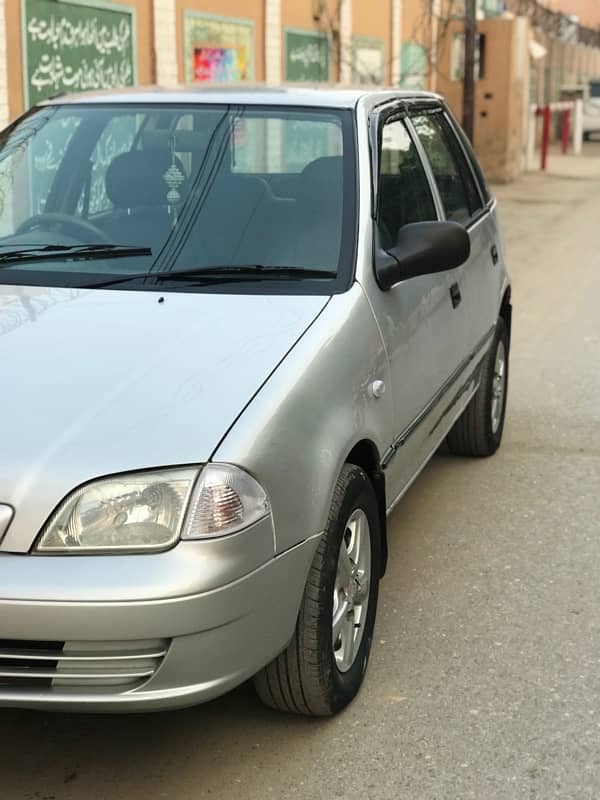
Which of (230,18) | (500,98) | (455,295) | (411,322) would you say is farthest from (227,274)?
(500,98)

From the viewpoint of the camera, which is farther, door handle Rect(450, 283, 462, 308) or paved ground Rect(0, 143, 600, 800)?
door handle Rect(450, 283, 462, 308)

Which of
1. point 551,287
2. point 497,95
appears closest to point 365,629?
point 551,287

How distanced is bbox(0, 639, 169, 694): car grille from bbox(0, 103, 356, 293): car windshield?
1.31 metres

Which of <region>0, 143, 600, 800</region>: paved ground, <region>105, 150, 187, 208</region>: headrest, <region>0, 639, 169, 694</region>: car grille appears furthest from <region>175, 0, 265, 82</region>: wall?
<region>0, 639, 169, 694</region>: car grille

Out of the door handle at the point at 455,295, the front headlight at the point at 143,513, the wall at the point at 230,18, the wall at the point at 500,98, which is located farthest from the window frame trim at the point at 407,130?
the wall at the point at 500,98

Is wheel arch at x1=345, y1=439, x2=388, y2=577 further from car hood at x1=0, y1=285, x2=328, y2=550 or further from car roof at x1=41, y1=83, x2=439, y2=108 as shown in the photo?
car roof at x1=41, y1=83, x2=439, y2=108

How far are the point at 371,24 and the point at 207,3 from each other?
7164 millimetres

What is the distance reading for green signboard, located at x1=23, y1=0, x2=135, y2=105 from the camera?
1202cm

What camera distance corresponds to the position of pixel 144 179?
430cm

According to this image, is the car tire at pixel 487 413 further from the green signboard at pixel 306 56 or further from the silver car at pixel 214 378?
the green signboard at pixel 306 56

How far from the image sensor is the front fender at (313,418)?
3.03 meters

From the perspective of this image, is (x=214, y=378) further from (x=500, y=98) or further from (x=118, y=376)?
(x=500, y=98)

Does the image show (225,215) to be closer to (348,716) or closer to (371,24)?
(348,716)

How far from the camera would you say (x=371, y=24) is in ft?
73.5
